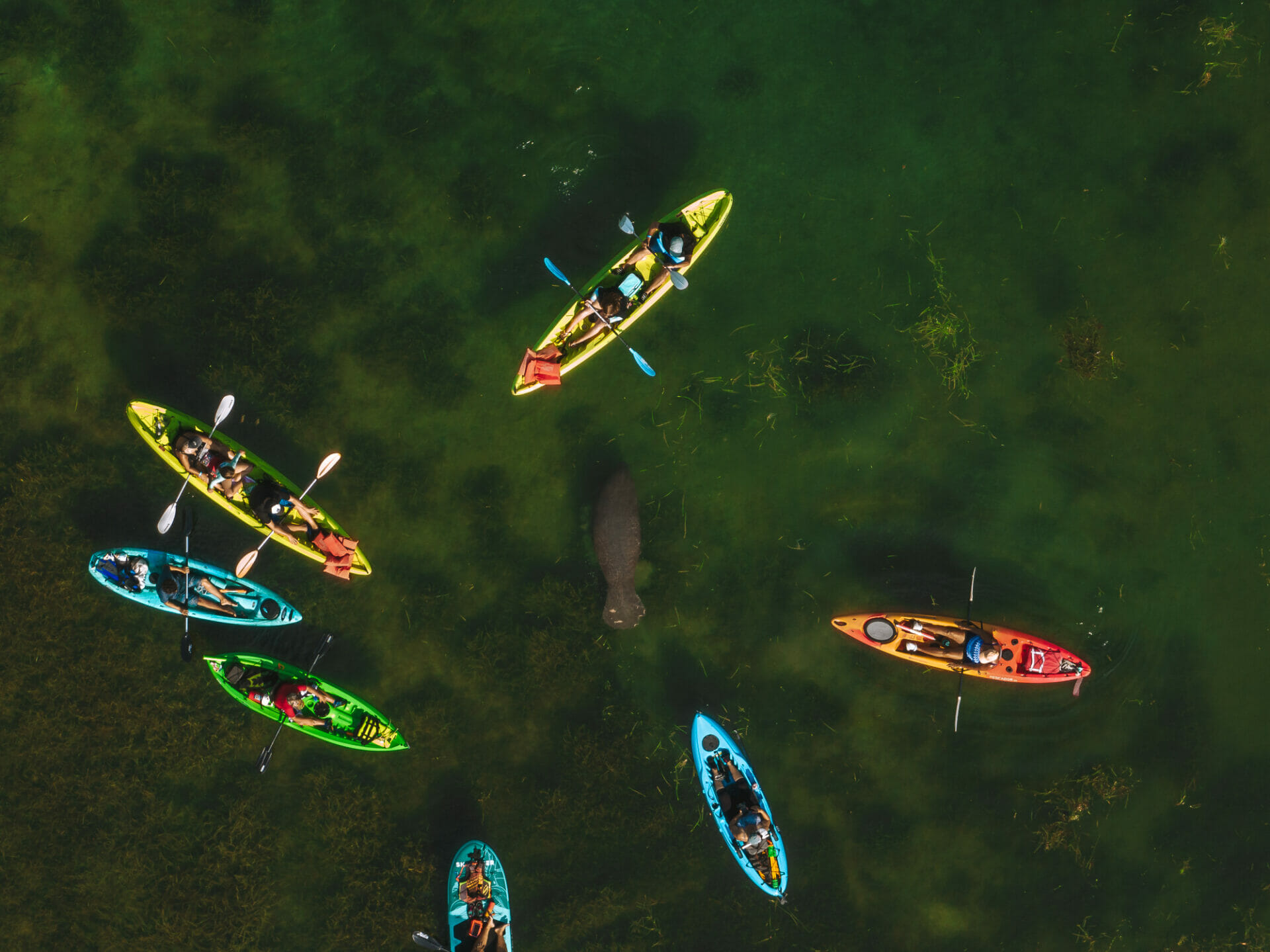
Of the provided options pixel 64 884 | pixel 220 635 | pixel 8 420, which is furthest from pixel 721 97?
pixel 64 884

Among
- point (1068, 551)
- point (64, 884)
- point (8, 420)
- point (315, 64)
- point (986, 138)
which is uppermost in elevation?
point (315, 64)

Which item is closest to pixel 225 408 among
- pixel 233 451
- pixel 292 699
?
pixel 233 451

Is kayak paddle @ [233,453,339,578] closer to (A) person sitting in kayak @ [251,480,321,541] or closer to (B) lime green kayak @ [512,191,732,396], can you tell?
(A) person sitting in kayak @ [251,480,321,541]

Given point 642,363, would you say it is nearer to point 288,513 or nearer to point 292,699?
point 288,513

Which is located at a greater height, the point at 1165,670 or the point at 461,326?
the point at 461,326

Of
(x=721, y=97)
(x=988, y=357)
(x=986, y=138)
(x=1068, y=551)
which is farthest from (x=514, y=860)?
(x=986, y=138)

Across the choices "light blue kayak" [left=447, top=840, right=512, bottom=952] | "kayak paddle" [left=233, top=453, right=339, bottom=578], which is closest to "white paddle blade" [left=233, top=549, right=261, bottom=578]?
"kayak paddle" [left=233, top=453, right=339, bottom=578]

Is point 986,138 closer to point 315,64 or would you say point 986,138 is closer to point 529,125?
point 529,125

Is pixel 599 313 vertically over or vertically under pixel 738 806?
over
